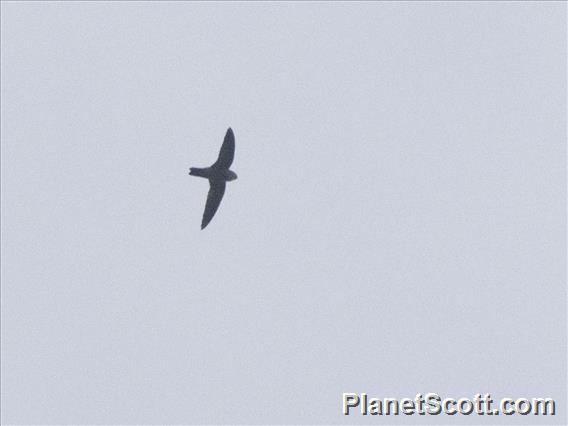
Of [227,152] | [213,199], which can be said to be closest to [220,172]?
[227,152]

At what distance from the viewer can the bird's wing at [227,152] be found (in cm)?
5794

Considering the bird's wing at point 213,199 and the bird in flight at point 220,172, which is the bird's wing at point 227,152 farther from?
the bird's wing at point 213,199

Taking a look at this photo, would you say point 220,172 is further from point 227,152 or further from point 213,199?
point 213,199

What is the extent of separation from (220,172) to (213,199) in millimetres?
1858

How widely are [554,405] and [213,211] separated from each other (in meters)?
18.5

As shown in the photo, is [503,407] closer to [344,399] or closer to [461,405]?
[461,405]

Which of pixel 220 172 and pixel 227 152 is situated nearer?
pixel 227 152

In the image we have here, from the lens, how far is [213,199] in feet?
196

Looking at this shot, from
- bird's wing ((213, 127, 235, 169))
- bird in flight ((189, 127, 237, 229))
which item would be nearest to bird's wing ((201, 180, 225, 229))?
bird in flight ((189, 127, 237, 229))

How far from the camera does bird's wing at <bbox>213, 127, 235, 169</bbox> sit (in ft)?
190

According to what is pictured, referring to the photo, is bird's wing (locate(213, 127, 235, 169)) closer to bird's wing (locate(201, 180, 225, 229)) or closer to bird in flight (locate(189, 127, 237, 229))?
bird in flight (locate(189, 127, 237, 229))

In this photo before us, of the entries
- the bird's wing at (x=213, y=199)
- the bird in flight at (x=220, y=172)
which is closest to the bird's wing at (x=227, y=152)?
the bird in flight at (x=220, y=172)

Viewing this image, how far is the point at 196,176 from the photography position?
58125 mm

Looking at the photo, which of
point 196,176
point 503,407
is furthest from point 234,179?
point 503,407
